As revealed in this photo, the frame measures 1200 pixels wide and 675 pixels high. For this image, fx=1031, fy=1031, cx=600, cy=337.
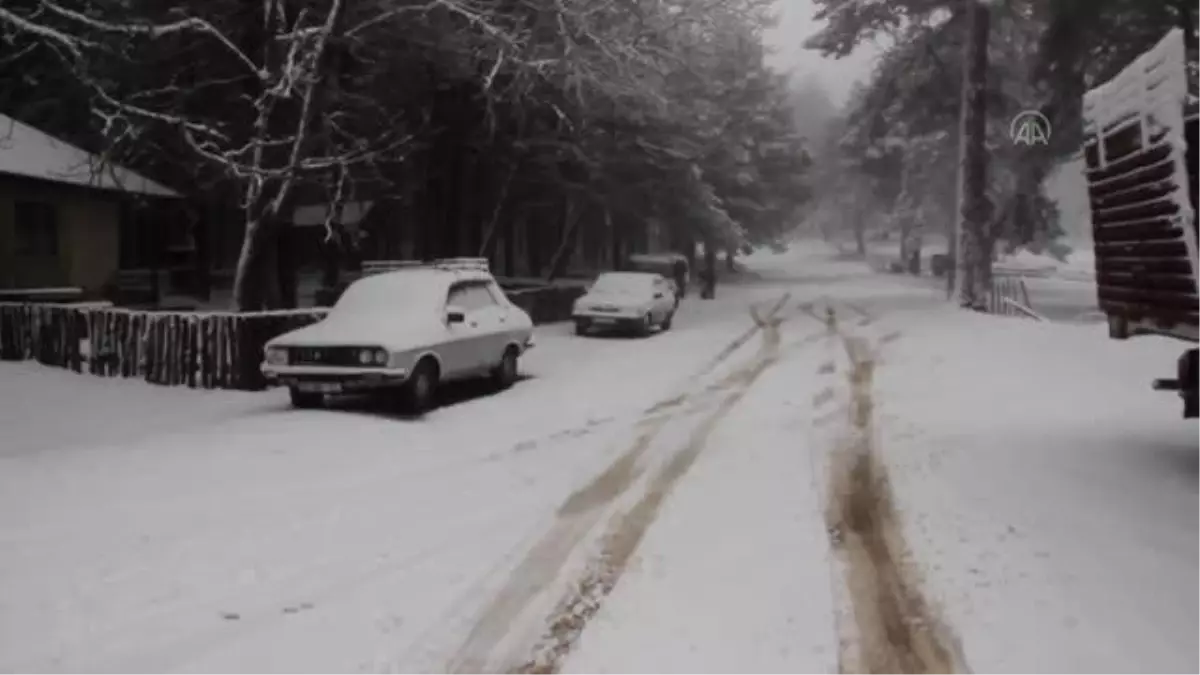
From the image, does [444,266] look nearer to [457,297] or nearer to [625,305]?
[457,297]

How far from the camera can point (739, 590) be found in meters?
5.97

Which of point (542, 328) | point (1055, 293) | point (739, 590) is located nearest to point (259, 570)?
point (739, 590)

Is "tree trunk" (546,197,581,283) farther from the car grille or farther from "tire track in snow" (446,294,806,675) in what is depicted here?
"tire track in snow" (446,294,806,675)

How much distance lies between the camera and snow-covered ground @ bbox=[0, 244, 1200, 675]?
5.16 metres

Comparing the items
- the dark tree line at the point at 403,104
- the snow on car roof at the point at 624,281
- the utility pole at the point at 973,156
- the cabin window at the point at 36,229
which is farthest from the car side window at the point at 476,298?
the utility pole at the point at 973,156

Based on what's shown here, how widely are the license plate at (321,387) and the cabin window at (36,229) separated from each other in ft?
53.0

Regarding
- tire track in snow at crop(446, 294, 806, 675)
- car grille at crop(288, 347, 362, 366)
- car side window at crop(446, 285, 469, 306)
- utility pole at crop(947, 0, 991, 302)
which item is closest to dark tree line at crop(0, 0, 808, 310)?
car side window at crop(446, 285, 469, 306)

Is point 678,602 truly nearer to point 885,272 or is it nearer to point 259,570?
point 259,570

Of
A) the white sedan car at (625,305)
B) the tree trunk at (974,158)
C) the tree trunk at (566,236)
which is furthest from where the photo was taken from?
the tree trunk at (566,236)

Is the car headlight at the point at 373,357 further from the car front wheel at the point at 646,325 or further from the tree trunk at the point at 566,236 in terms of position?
the tree trunk at the point at 566,236

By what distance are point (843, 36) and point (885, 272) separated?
4174 cm

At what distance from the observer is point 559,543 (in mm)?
7031

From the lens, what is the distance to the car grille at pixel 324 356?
12.5 meters

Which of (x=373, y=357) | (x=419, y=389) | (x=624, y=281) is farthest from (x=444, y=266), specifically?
(x=624, y=281)
